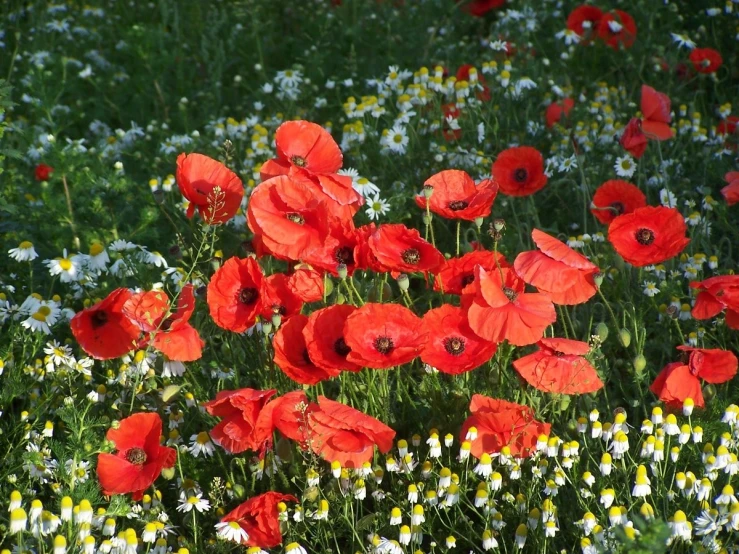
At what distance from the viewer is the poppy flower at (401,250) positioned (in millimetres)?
2561

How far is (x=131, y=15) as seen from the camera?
20.7 ft

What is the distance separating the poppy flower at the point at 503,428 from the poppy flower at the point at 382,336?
229mm

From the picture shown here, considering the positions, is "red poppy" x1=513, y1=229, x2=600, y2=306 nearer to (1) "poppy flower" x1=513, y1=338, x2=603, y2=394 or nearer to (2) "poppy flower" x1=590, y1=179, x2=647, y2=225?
(1) "poppy flower" x1=513, y1=338, x2=603, y2=394

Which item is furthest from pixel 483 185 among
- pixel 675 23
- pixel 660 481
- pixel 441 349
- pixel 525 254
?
pixel 675 23

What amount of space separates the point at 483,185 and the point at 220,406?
3.14 feet

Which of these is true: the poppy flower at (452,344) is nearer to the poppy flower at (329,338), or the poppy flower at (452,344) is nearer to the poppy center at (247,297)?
the poppy flower at (329,338)

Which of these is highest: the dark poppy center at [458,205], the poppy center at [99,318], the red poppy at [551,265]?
the red poppy at [551,265]

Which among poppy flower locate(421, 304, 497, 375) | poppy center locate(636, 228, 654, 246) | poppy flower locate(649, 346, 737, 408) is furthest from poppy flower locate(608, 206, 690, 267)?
poppy flower locate(421, 304, 497, 375)

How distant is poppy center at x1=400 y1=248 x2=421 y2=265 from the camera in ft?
8.59

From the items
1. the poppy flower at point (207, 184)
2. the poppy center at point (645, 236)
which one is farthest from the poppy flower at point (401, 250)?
the poppy center at point (645, 236)

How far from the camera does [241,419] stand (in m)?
2.50

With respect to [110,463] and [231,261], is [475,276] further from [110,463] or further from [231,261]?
[110,463]

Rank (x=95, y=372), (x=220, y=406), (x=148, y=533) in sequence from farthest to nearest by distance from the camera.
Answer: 1. (x=95, y=372)
2. (x=220, y=406)
3. (x=148, y=533)

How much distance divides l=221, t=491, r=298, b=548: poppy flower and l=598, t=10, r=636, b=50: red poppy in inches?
130
